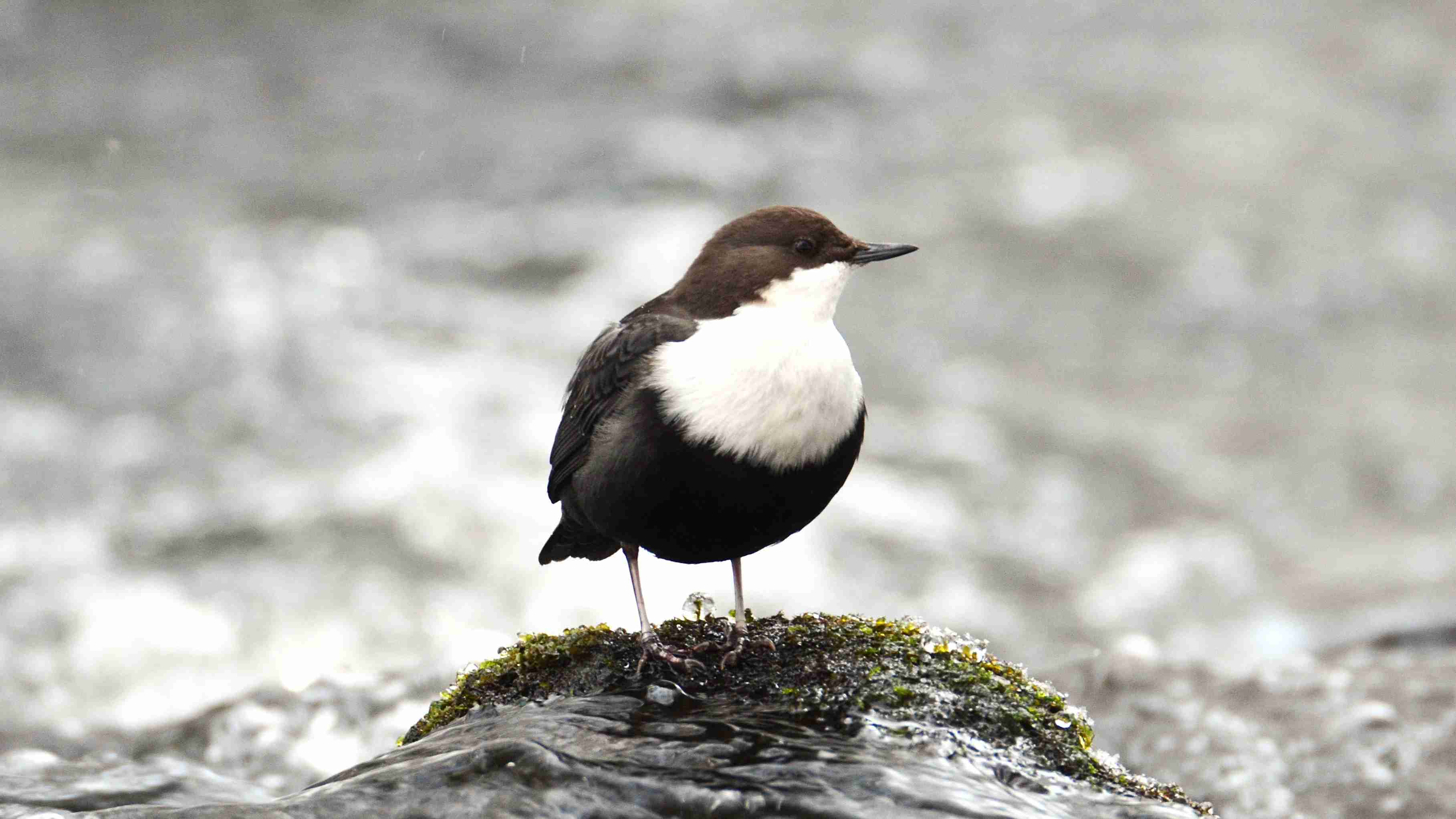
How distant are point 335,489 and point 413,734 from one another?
5863mm

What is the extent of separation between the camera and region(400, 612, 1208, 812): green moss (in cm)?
339

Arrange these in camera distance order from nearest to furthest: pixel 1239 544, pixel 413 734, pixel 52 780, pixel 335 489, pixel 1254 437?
pixel 413 734 → pixel 52 780 → pixel 335 489 → pixel 1239 544 → pixel 1254 437

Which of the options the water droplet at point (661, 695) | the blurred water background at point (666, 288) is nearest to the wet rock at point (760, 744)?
the water droplet at point (661, 695)

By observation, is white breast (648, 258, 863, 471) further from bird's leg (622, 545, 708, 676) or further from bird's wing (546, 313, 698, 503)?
bird's leg (622, 545, 708, 676)

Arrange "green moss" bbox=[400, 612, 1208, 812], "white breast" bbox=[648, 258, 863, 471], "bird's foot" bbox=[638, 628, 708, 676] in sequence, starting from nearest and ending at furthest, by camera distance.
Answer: "green moss" bbox=[400, 612, 1208, 812], "white breast" bbox=[648, 258, 863, 471], "bird's foot" bbox=[638, 628, 708, 676]

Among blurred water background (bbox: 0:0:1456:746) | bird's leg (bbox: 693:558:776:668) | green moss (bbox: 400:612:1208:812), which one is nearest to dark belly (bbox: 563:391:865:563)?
bird's leg (bbox: 693:558:776:668)

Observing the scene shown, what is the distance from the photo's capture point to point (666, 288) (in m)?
12.2

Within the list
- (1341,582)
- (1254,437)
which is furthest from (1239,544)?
(1254,437)

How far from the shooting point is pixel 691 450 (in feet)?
11.7

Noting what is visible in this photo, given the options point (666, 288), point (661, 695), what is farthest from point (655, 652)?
point (666, 288)

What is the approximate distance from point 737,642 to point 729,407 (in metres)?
0.68

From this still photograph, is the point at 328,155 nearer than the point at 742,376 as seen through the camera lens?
No

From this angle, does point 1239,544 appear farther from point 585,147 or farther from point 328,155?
point 328,155

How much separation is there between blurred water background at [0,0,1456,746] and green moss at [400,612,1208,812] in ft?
8.73
